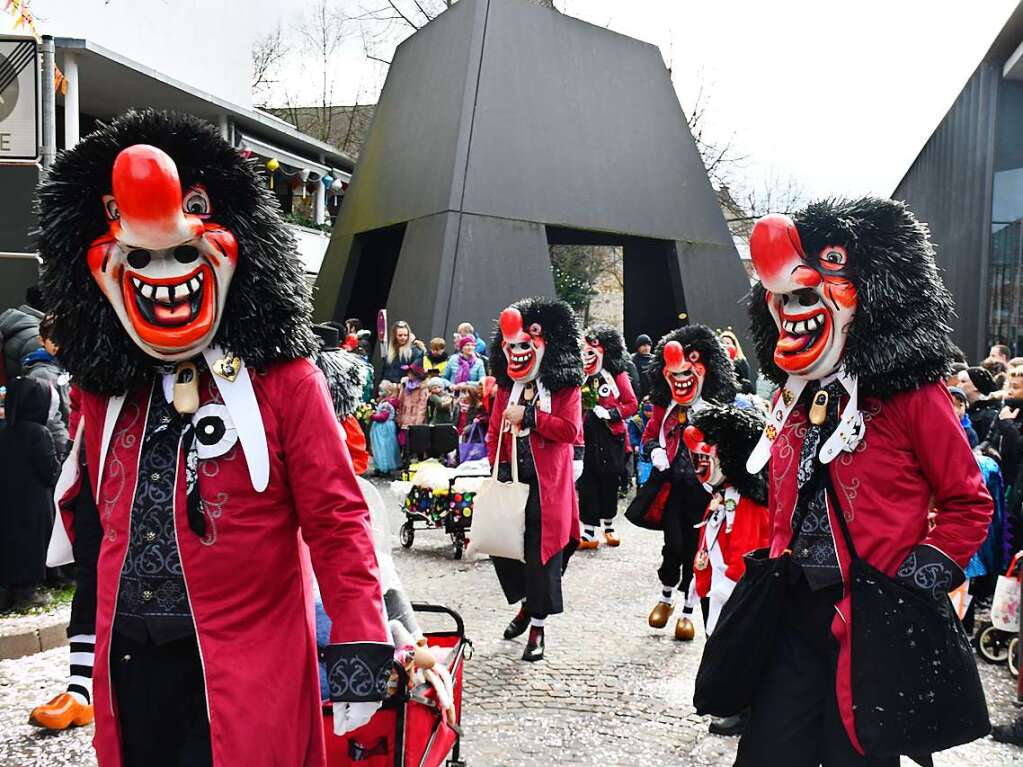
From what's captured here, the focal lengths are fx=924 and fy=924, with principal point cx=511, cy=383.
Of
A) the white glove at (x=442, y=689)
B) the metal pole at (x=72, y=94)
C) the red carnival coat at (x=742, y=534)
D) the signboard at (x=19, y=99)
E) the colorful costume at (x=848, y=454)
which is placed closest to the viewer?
the white glove at (x=442, y=689)

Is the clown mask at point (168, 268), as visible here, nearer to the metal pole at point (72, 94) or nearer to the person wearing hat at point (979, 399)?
the person wearing hat at point (979, 399)

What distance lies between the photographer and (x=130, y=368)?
2242 mm

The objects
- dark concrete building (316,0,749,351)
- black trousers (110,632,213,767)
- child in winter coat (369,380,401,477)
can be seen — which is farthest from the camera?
dark concrete building (316,0,749,351)

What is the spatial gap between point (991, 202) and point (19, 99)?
46.6 feet

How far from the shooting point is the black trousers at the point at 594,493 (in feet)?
27.2

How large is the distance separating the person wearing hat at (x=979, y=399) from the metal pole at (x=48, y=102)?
6.62 meters

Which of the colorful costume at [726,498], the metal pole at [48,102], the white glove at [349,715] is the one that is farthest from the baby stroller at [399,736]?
the metal pole at [48,102]

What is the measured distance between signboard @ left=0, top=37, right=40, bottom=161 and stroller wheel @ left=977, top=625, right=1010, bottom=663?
618 centimetres

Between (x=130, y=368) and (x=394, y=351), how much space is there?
1025 centimetres

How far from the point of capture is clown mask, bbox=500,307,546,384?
18.3 feet

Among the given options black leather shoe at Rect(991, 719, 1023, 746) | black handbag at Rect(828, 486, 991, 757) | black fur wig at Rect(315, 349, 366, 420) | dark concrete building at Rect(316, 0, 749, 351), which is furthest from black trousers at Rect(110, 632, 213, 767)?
dark concrete building at Rect(316, 0, 749, 351)

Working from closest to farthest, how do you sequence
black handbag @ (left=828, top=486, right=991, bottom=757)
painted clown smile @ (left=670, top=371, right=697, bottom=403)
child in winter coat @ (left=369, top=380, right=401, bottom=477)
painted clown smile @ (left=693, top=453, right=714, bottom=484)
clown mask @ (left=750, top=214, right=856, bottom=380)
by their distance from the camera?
black handbag @ (left=828, top=486, right=991, bottom=757) < clown mask @ (left=750, top=214, right=856, bottom=380) < painted clown smile @ (left=693, top=453, right=714, bottom=484) < painted clown smile @ (left=670, top=371, right=697, bottom=403) < child in winter coat @ (left=369, top=380, right=401, bottom=477)

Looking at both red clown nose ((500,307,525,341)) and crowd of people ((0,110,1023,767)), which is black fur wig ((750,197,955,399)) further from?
red clown nose ((500,307,525,341))

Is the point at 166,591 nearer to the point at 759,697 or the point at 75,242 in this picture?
the point at 75,242
